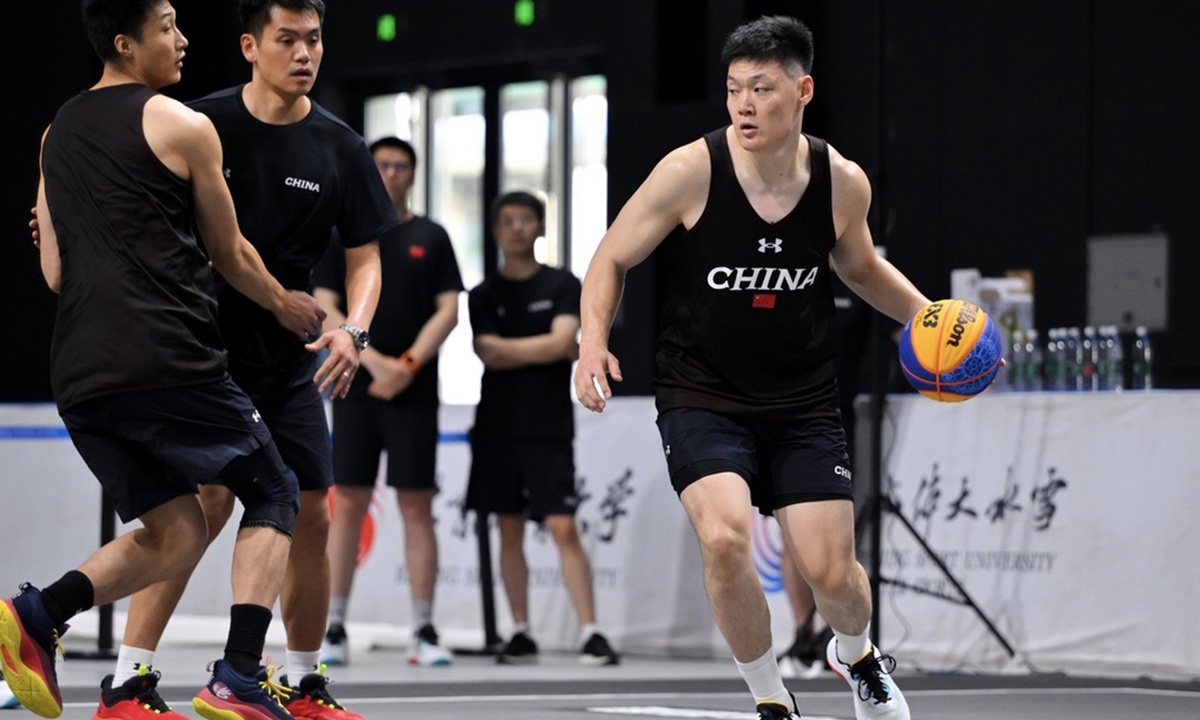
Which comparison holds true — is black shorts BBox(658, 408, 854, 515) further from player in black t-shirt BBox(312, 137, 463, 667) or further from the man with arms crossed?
player in black t-shirt BBox(312, 137, 463, 667)

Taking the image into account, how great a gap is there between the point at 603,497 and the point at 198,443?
4370mm

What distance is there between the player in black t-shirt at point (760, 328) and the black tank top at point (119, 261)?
102cm

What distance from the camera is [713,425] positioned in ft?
15.0

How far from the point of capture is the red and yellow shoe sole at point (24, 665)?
400 cm

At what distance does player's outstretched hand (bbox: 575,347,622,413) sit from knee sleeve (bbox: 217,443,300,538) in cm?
75

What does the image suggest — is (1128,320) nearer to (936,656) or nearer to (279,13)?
(936,656)

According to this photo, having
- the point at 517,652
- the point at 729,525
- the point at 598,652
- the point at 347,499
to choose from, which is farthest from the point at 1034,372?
the point at 729,525

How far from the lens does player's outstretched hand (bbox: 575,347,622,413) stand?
172 inches

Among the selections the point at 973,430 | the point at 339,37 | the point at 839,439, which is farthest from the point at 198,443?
the point at 339,37

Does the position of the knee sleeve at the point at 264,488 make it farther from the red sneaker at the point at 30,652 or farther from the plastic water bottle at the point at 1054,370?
the plastic water bottle at the point at 1054,370

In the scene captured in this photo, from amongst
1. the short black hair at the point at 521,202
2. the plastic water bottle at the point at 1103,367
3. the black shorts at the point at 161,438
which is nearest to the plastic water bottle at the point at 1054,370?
the plastic water bottle at the point at 1103,367

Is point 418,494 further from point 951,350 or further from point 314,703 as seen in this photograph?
point 951,350

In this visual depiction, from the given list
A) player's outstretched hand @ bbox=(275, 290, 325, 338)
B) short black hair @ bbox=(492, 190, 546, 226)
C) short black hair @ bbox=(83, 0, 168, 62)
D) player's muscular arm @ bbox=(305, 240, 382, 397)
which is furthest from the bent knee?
short black hair @ bbox=(492, 190, 546, 226)

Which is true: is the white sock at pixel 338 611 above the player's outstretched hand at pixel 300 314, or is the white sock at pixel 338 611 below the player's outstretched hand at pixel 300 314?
below
